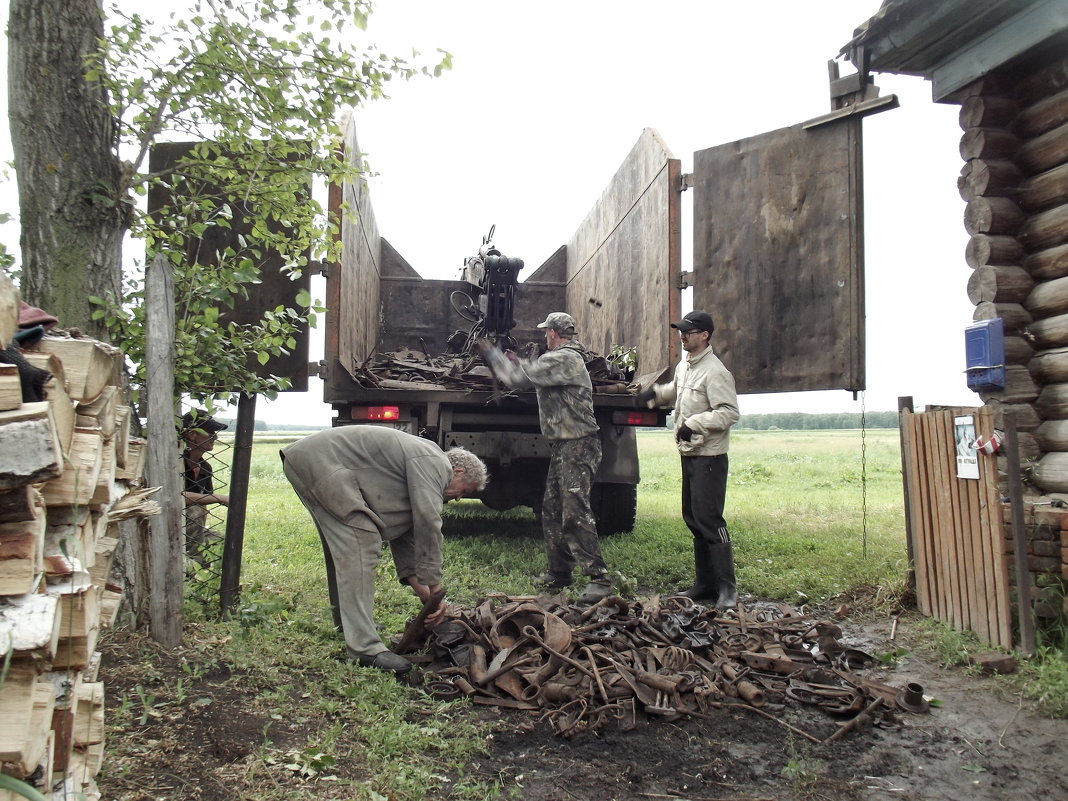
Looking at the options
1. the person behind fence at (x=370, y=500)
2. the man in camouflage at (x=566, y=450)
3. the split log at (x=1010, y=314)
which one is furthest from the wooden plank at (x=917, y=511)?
the person behind fence at (x=370, y=500)

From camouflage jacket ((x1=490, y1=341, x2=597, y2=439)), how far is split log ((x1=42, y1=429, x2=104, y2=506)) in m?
3.63

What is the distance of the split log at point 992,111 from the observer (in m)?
4.39

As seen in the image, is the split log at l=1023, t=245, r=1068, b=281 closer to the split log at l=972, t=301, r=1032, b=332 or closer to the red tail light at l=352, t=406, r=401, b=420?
the split log at l=972, t=301, r=1032, b=332

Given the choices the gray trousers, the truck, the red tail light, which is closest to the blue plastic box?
the truck

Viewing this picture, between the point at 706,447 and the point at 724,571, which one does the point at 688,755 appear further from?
the point at 706,447

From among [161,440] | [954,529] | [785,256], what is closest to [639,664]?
[954,529]

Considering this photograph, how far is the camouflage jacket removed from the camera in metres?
5.43

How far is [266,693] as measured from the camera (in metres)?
3.21

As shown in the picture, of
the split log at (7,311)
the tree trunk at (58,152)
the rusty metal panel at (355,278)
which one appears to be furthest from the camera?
the rusty metal panel at (355,278)

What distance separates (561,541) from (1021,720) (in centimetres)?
302

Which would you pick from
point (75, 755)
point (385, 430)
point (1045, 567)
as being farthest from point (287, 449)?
point (1045, 567)

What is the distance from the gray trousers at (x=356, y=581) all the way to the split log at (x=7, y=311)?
2.27 metres

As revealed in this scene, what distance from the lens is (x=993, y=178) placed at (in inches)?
173

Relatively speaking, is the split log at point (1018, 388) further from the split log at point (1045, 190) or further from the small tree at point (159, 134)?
the small tree at point (159, 134)
